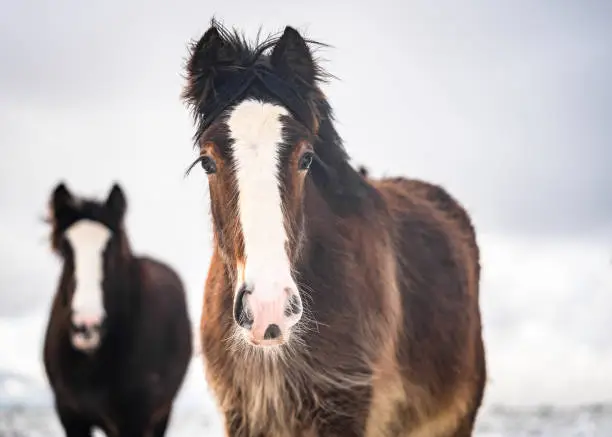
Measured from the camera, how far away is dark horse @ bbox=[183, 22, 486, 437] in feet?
8.48

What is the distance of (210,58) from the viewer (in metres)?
3.05

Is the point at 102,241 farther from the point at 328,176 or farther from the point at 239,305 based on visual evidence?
the point at 239,305

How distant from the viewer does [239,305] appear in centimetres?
239

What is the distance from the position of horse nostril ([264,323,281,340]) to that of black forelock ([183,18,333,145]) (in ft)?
3.16

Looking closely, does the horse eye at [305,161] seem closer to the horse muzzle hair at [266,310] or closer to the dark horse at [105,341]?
the horse muzzle hair at [266,310]

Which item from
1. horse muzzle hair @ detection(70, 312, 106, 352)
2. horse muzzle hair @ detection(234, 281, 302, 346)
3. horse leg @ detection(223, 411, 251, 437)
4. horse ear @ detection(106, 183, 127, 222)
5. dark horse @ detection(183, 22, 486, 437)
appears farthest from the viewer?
horse ear @ detection(106, 183, 127, 222)

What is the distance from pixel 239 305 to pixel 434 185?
292cm

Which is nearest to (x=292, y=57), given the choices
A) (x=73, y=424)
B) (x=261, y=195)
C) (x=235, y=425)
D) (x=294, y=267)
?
(x=261, y=195)

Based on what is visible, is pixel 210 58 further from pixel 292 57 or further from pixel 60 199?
pixel 60 199

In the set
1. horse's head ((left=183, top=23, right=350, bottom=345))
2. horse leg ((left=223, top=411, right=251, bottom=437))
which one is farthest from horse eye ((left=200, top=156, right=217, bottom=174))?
horse leg ((left=223, top=411, right=251, bottom=437))

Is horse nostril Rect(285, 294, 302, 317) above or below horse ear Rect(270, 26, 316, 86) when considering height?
below

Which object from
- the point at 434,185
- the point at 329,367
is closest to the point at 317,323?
the point at 329,367

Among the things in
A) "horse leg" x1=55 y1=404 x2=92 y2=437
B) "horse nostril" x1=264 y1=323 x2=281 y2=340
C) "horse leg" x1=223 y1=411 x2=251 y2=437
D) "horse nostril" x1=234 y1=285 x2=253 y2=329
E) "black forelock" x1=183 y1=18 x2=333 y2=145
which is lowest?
"horse leg" x1=55 y1=404 x2=92 y2=437

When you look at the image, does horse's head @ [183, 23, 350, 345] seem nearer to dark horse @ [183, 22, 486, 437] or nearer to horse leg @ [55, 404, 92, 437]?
dark horse @ [183, 22, 486, 437]
